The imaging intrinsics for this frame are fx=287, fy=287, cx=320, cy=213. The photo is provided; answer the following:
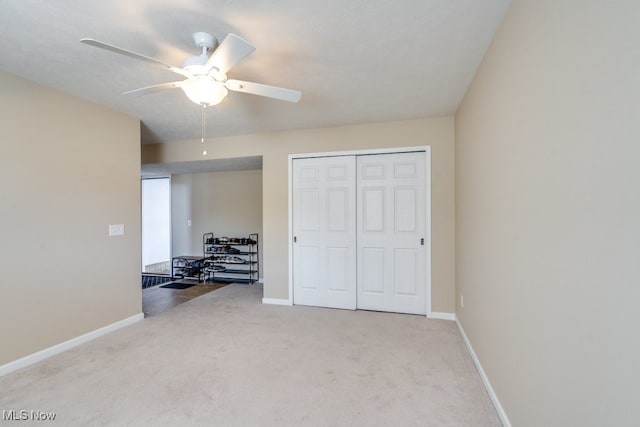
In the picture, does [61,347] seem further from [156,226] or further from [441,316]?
[156,226]

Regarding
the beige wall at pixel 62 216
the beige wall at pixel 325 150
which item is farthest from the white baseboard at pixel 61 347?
the beige wall at pixel 325 150

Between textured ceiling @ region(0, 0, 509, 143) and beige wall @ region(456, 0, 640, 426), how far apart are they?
42 cm

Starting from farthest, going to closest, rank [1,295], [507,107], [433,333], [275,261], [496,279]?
1. [275,261]
2. [433,333]
3. [1,295]
4. [496,279]
5. [507,107]

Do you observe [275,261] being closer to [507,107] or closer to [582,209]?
[507,107]

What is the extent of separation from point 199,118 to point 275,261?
2116 millimetres

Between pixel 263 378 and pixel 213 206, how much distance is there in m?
4.43

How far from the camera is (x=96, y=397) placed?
2002 mm

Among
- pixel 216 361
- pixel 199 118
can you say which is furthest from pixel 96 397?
pixel 199 118

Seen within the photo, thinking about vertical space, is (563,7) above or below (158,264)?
above

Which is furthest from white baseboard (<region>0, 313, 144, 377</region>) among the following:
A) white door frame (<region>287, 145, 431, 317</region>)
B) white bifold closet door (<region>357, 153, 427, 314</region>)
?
white bifold closet door (<region>357, 153, 427, 314</region>)

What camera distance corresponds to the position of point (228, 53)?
159cm

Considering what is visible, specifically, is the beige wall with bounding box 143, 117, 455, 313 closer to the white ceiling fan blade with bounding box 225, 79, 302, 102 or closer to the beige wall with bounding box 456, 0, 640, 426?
the beige wall with bounding box 456, 0, 640, 426

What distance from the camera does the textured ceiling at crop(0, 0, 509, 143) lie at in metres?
1.63

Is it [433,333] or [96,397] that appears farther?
[433,333]
